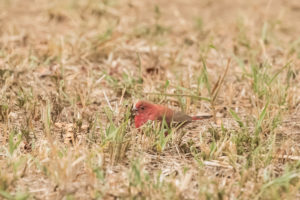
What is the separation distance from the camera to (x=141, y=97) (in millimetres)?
4359

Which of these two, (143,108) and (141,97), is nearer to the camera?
(143,108)

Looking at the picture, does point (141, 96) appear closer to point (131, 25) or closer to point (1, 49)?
point (1, 49)

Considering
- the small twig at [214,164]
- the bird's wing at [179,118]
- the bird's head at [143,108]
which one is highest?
the bird's head at [143,108]

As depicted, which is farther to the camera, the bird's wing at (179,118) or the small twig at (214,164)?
the bird's wing at (179,118)

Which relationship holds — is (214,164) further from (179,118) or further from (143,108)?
(143,108)

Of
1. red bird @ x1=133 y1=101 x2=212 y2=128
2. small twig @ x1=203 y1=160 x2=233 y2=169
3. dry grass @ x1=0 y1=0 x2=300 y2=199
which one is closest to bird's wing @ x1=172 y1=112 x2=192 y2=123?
red bird @ x1=133 y1=101 x2=212 y2=128

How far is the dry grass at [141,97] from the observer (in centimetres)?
297

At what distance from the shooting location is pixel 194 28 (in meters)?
6.37

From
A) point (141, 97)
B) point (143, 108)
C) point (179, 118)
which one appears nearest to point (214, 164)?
point (179, 118)

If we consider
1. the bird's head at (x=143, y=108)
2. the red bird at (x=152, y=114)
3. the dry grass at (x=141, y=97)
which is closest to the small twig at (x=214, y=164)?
the dry grass at (x=141, y=97)

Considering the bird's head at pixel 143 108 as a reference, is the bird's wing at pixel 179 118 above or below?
below

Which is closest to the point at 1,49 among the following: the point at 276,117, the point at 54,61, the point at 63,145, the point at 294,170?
the point at 54,61

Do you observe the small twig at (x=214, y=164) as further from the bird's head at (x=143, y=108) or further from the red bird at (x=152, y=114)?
the bird's head at (x=143, y=108)

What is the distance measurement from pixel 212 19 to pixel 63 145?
4.00m
